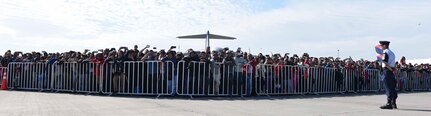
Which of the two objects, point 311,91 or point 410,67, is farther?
point 410,67

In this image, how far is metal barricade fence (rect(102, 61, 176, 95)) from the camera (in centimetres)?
1378

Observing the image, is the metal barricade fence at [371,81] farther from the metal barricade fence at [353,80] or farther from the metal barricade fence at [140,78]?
the metal barricade fence at [140,78]

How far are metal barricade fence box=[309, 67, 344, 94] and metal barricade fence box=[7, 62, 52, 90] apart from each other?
31.2 feet

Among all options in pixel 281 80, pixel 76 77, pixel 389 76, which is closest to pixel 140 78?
pixel 76 77

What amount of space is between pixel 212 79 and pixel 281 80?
9.70 feet

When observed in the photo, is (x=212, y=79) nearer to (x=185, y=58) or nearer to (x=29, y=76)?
(x=185, y=58)

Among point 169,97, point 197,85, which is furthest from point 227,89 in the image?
point 169,97

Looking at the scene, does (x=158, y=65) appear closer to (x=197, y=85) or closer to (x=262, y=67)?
(x=197, y=85)

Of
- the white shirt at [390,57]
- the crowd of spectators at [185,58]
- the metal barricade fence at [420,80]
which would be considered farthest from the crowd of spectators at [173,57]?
the white shirt at [390,57]

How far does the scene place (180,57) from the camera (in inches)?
552

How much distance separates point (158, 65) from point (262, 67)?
3550 millimetres

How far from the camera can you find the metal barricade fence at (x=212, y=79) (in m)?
13.8

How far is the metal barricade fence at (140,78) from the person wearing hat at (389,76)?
6006 mm

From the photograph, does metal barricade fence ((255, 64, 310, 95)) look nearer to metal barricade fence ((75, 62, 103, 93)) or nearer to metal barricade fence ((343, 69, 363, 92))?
metal barricade fence ((343, 69, 363, 92))
